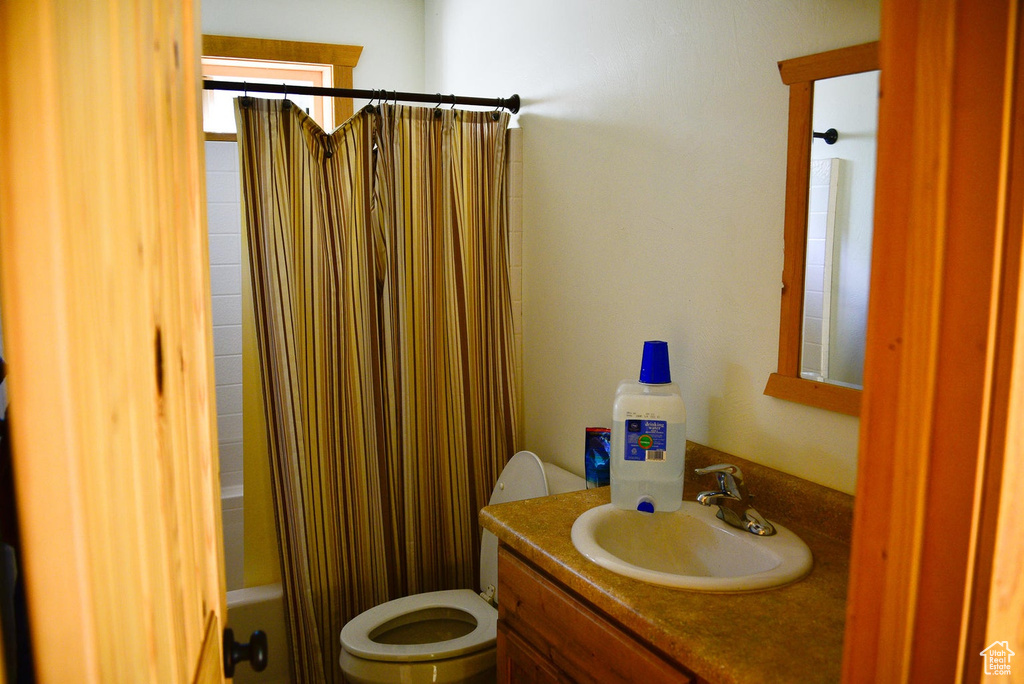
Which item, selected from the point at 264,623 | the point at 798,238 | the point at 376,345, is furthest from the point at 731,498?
the point at 264,623

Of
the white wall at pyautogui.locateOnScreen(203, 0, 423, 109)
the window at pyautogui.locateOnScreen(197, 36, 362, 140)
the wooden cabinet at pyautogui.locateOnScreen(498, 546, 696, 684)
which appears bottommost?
the wooden cabinet at pyautogui.locateOnScreen(498, 546, 696, 684)

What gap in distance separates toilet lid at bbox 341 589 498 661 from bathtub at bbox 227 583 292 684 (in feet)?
1.07

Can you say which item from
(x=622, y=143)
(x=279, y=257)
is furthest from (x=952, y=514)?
(x=279, y=257)

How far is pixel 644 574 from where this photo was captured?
1133 millimetres

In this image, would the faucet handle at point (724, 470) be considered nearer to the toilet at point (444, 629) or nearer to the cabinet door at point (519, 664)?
the cabinet door at point (519, 664)

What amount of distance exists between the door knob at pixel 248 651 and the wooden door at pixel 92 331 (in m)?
Answer: 0.28

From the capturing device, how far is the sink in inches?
44.2

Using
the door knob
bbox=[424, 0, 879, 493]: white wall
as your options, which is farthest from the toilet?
the door knob

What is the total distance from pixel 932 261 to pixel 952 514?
0.19m

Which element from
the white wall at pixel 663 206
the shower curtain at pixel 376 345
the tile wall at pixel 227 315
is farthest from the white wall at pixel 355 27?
the shower curtain at pixel 376 345

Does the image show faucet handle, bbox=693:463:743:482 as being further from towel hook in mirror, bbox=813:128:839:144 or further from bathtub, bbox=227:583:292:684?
→ bathtub, bbox=227:583:292:684

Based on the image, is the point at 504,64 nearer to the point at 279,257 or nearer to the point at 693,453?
the point at 279,257

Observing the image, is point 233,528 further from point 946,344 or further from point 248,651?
point 946,344

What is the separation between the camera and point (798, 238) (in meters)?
1.33
